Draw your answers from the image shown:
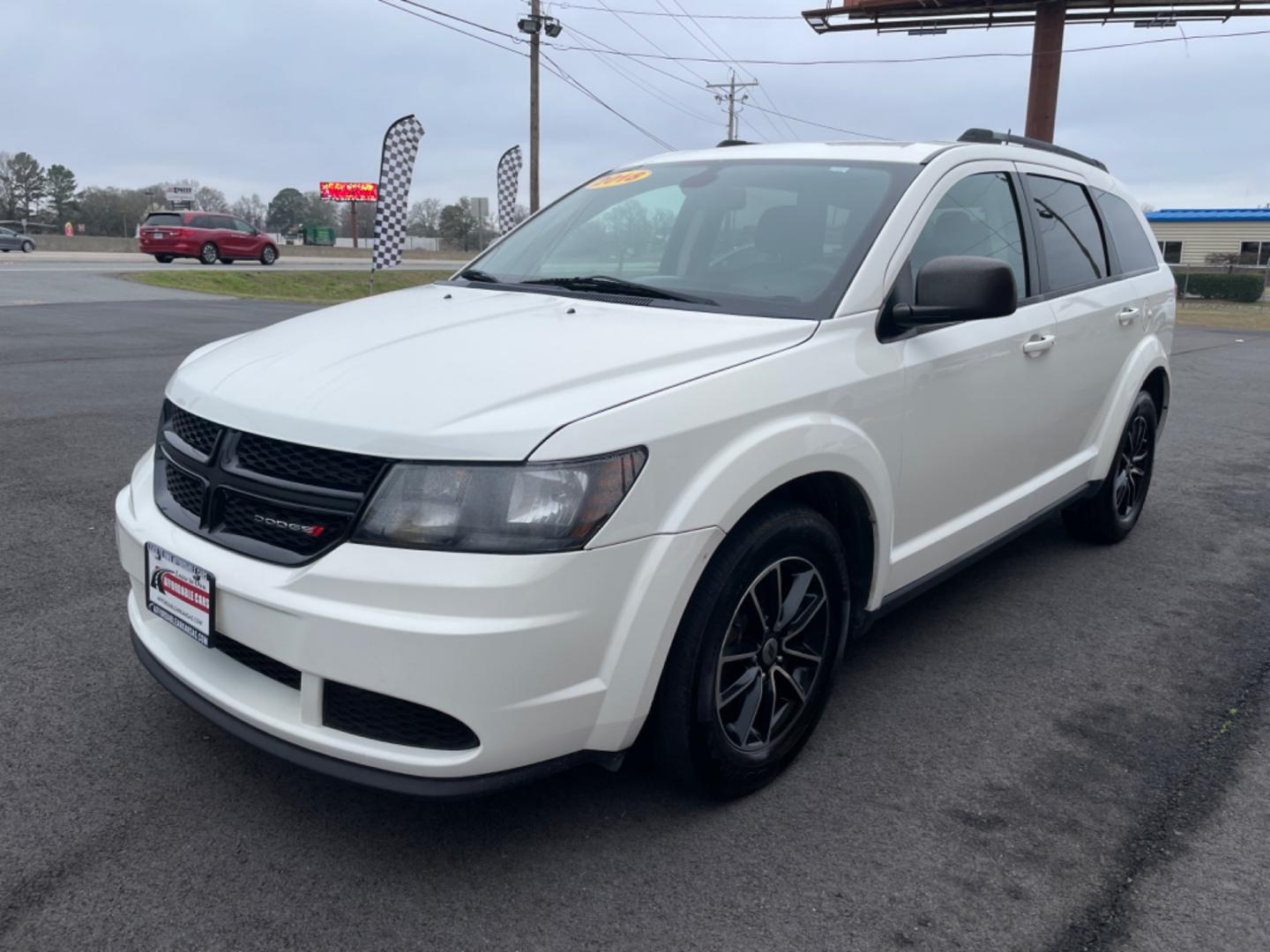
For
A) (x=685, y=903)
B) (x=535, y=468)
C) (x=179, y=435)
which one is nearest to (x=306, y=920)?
(x=685, y=903)

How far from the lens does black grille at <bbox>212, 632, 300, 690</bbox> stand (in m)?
2.33

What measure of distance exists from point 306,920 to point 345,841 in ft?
0.98

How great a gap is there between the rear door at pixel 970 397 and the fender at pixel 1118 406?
682 millimetres

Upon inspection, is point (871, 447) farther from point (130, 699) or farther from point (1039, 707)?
point (130, 699)

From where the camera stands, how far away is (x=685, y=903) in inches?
91.4

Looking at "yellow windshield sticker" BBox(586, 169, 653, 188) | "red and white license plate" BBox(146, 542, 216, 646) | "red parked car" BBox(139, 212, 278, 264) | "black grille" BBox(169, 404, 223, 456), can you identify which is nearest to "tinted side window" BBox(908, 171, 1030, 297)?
"yellow windshield sticker" BBox(586, 169, 653, 188)

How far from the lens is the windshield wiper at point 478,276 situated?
3.68 metres

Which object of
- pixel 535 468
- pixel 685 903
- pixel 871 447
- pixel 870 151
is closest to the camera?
pixel 535 468

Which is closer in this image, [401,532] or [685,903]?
[401,532]

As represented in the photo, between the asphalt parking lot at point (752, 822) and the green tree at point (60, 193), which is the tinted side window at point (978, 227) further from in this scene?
the green tree at point (60, 193)

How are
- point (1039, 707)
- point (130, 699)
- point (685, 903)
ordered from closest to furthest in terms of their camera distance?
point (685, 903), point (130, 699), point (1039, 707)

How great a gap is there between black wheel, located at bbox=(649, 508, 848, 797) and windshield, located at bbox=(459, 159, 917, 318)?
719 mm

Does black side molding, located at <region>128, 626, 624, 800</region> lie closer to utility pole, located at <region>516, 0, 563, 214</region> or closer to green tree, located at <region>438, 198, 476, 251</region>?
utility pole, located at <region>516, 0, 563, 214</region>

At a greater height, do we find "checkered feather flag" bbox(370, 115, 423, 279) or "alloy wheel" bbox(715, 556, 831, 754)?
"checkered feather flag" bbox(370, 115, 423, 279)
